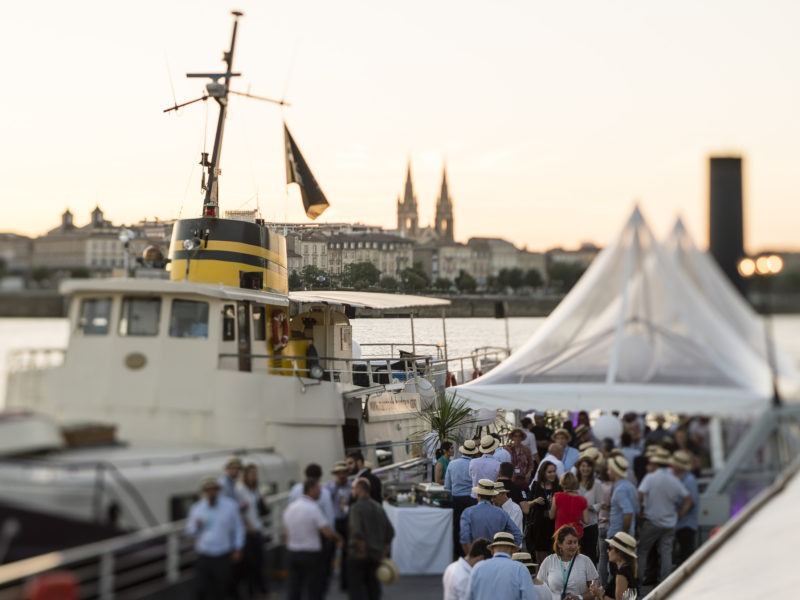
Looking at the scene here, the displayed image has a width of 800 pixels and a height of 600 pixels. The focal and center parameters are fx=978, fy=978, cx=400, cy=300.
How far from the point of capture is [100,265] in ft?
14.4

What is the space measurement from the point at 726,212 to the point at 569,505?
222 inches

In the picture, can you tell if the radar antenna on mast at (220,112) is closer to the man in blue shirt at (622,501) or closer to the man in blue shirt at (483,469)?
the man in blue shirt at (483,469)

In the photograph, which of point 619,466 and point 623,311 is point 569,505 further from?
point 623,311

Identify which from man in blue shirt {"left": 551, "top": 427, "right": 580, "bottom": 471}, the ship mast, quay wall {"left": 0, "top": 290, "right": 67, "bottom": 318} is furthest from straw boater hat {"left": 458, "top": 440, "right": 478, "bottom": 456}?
quay wall {"left": 0, "top": 290, "right": 67, "bottom": 318}

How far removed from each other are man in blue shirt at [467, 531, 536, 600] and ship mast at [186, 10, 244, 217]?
11.4 ft

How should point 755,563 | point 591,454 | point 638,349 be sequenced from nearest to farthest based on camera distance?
point 638,349
point 591,454
point 755,563

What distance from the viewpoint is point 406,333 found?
11758 mm

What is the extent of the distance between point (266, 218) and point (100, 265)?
328 cm

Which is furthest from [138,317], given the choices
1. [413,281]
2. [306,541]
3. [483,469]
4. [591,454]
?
[591,454]

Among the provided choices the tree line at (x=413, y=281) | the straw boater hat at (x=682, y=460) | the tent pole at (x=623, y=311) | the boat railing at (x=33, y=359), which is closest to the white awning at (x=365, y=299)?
the tree line at (x=413, y=281)

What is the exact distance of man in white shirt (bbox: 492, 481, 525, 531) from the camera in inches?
344

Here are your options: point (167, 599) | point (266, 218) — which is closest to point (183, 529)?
point (167, 599)

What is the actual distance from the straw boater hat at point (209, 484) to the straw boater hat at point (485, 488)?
4.95m

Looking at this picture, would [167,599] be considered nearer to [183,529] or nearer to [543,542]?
[183,529]
